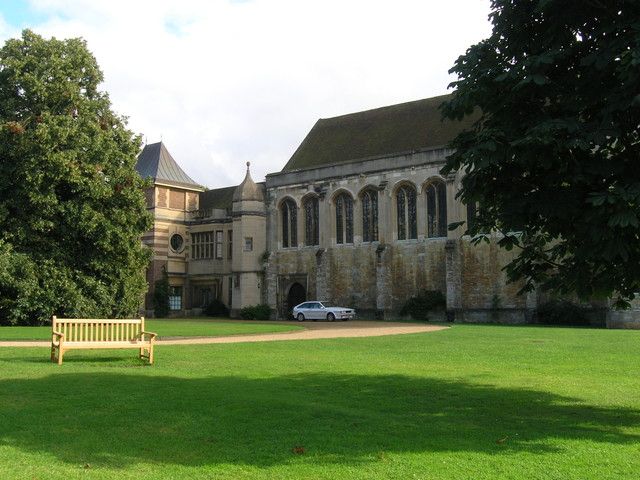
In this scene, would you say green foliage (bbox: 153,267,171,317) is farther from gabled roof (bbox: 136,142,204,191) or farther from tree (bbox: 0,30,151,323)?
tree (bbox: 0,30,151,323)

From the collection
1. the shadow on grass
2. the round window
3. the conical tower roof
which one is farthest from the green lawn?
the round window

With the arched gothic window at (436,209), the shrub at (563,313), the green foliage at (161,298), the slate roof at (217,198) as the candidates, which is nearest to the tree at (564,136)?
the shrub at (563,313)

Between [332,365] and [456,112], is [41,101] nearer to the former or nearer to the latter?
[332,365]

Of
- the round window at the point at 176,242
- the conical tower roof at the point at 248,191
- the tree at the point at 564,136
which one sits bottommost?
the tree at the point at 564,136

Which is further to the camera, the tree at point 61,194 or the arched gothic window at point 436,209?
the arched gothic window at point 436,209

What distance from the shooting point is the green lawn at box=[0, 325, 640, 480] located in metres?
6.00

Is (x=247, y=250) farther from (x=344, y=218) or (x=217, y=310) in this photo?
(x=344, y=218)

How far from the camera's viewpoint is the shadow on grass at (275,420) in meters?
6.57

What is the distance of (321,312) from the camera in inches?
1631

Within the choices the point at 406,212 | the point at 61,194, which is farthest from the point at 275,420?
the point at 406,212

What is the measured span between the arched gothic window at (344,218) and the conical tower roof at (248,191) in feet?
21.7

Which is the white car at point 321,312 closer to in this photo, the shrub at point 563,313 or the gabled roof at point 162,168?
the shrub at point 563,313

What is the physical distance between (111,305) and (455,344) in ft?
60.4

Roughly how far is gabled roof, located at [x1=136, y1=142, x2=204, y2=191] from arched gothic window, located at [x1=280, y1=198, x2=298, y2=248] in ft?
33.3
